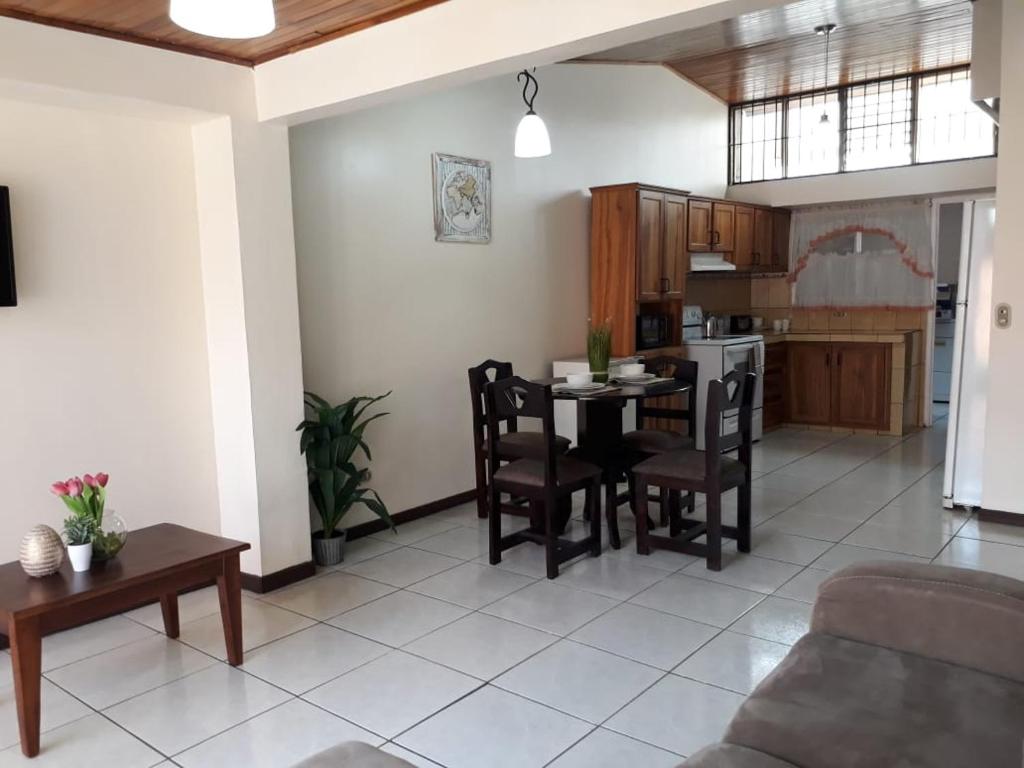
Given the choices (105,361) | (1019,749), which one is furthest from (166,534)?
(1019,749)

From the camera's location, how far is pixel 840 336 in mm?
7223

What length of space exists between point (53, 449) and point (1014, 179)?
4894 mm

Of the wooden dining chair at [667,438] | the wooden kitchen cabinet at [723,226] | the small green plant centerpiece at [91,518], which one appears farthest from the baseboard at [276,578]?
the wooden kitchen cabinet at [723,226]

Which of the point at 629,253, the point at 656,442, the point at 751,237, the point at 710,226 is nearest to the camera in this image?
the point at 656,442

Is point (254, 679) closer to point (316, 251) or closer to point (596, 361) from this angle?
point (316, 251)

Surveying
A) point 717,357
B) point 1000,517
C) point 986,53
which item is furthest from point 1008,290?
point 717,357

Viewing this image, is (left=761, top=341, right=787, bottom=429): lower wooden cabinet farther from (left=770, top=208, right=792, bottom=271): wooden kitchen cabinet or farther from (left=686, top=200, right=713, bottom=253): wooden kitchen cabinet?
(left=686, top=200, right=713, bottom=253): wooden kitchen cabinet

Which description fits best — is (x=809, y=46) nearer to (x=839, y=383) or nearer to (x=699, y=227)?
(x=699, y=227)

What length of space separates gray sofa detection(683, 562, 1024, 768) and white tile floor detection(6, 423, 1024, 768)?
63 cm

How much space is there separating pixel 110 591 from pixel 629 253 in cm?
419

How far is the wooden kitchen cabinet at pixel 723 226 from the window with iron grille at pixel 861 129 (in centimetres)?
98

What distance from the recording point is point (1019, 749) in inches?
60.6

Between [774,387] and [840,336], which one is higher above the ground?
[840,336]

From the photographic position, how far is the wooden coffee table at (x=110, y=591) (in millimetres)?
2387
